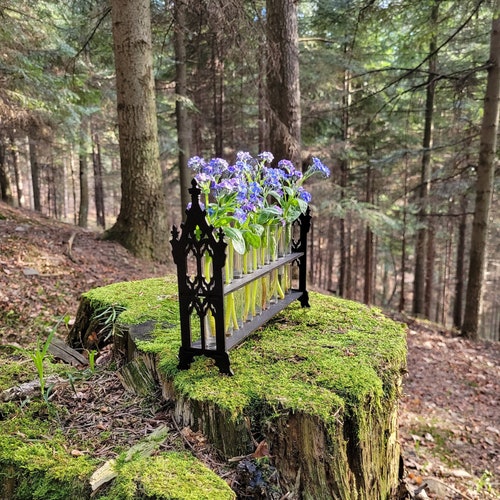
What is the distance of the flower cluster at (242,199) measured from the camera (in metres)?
2.17

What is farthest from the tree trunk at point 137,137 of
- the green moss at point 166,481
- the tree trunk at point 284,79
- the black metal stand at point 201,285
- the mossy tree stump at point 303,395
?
the green moss at point 166,481

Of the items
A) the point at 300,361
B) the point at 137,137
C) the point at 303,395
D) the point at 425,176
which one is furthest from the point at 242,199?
the point at 425,176

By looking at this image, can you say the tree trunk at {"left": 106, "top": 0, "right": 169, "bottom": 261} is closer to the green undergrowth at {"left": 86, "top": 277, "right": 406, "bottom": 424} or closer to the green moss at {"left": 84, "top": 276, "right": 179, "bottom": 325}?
the green moss at {"left": 84, "top": 276, "right": 179, "bottom": 325}

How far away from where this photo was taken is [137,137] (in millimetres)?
6012

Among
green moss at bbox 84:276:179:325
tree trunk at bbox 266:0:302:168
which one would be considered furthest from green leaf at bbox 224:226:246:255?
tree trunk at bbox 266:0:302:168

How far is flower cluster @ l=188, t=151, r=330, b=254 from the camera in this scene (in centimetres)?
217

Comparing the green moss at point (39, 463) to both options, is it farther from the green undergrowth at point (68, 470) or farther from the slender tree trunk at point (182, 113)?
the slender tree trunk at point (182, 113)

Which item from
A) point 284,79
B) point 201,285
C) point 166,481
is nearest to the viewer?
point 166,481

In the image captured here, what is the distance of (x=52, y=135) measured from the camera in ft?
33.4

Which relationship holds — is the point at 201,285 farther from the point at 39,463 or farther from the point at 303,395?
the point at 39,463

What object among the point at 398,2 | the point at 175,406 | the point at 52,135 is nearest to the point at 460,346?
the point at 398,2

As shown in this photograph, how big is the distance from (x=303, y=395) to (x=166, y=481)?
2.37 feet

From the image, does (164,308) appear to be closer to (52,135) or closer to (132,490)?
(132,490)

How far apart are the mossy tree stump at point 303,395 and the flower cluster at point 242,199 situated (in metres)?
0.70
